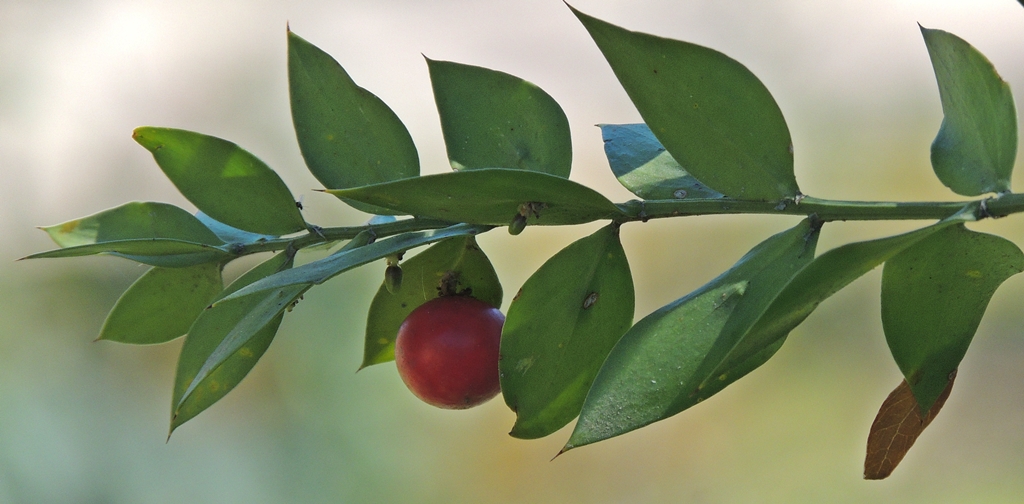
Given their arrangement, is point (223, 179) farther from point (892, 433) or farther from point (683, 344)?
point (892, 433)

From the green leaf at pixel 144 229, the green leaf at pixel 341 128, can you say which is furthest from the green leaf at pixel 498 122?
the green leaf at pixel 144 229

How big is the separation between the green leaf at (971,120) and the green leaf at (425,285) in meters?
0.26

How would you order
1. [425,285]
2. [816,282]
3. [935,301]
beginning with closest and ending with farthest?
[816,282], [935,301], [425,285]

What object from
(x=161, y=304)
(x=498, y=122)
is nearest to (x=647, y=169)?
(x=498, y=122)

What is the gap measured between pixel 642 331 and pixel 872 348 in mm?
1700

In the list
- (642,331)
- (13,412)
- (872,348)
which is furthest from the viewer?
(13,412)

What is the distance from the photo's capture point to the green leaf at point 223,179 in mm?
447

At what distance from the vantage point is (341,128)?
1.45ft

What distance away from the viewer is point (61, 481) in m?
1.95

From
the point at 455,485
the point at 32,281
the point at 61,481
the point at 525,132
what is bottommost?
the point at 61,481

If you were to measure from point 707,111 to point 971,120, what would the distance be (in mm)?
142

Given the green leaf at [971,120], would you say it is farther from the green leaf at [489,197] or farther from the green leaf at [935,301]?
the green leaf at [489,197]

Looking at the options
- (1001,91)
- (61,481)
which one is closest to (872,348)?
(1001,91)

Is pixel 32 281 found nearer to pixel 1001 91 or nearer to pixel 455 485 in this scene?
pixel 455 485
